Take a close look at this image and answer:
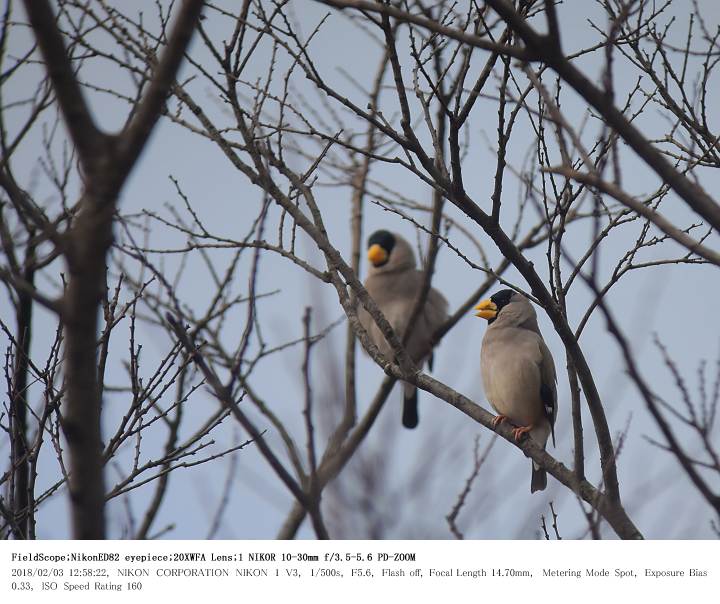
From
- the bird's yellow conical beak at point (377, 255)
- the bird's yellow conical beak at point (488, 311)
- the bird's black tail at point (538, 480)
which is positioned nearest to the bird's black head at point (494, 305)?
the bird's yellow conical beak at point (488, 311)

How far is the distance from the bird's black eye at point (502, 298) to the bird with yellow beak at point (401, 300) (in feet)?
4.13

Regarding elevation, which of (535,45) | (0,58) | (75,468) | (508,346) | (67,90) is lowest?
(75,468)

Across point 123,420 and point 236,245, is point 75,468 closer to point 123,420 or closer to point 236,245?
point 123,420

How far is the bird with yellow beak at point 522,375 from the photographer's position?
419 centimetres

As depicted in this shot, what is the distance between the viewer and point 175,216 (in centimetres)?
411

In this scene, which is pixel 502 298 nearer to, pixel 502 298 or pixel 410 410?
pixel 502 298

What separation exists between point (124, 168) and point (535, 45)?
3.33ft

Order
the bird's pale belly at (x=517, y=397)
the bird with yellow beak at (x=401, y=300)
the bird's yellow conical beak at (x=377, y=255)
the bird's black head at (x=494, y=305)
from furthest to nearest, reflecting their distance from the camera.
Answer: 1. the bird's yellow conical beak at (x=377, y=255)
2. the bird with yellow beak at (x=401, y=300)
3. the bird's black head at (x=494, y=305)
4. the bird's pale belly at (x=517, y=397)

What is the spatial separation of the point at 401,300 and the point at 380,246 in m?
0.72

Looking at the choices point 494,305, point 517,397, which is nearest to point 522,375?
point 517,397

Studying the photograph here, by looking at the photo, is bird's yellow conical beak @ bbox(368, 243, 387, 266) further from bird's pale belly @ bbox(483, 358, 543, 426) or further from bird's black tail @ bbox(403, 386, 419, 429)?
bird's pale belly @ bbox(483, 358, 543, 426)

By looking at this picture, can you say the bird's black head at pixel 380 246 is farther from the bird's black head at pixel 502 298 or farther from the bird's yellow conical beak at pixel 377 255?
the bird's black head at pixel 502 298
